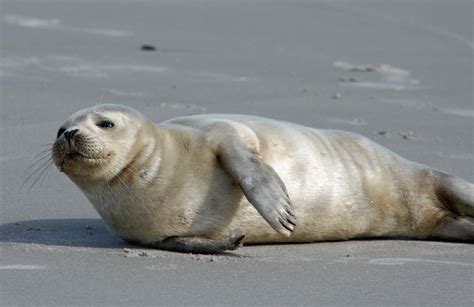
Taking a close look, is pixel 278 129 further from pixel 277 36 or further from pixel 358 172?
pixel 277 36

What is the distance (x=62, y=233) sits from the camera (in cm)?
509

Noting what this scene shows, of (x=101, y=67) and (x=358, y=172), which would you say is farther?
(x=101, y=67)

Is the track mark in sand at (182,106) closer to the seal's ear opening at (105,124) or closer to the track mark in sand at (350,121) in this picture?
the track mark in sand at (350,121)

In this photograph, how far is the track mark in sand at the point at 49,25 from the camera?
33.5ft

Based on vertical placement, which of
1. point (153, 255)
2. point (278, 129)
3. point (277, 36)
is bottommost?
point (277, 36)

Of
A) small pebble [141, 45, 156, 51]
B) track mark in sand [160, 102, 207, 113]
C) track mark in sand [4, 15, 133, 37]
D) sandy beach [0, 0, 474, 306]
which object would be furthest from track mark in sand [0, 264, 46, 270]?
track mark in sand [4, 15, 133, 37]

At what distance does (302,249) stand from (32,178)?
1.66m

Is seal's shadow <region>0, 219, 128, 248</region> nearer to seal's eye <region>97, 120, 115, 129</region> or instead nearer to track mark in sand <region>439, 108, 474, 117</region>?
seal's eye <region>97, 120, 115, 129</region>

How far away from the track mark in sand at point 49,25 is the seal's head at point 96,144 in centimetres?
524

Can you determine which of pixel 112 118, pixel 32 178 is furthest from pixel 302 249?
pixel 32 178

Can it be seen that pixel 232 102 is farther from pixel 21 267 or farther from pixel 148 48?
pixel 21 267

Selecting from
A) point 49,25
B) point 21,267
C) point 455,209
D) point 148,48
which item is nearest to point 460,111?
point 455,209

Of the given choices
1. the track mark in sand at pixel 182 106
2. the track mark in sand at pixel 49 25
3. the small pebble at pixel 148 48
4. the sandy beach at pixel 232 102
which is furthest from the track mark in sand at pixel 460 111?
the track mark in sand at pixel 49 25

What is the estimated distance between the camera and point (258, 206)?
463 cm
